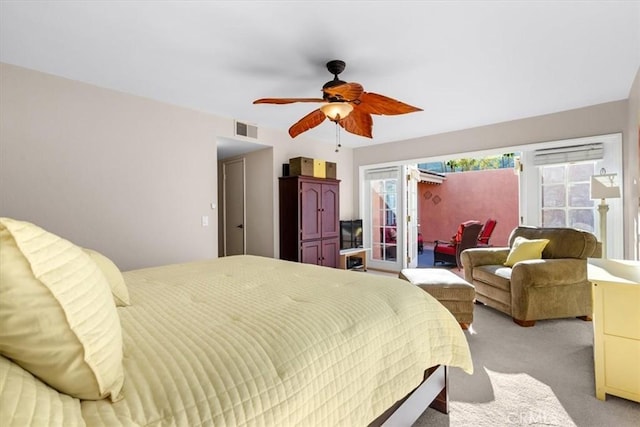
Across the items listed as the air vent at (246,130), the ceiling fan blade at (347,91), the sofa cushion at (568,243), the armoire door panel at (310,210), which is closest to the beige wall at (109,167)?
the air vent at (246,130)

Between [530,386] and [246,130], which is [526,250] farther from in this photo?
[246,130]

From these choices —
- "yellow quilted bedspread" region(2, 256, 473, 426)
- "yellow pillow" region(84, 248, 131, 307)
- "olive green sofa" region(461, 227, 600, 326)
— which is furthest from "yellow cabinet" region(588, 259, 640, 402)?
"yellow pillow" region(84, 248, 131, 307)

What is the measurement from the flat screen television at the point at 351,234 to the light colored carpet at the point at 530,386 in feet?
9.33

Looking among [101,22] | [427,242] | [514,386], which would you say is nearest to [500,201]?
[427,242]

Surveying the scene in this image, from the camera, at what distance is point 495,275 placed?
10.5ft

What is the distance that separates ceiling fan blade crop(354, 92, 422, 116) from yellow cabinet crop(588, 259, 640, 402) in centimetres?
160

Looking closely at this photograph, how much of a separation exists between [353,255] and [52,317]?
16.4ft

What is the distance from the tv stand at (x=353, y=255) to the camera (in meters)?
5.07

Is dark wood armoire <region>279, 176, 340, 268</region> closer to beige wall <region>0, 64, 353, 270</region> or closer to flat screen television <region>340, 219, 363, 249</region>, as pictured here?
flat screen television <region>340, 219, 363, 249</region>

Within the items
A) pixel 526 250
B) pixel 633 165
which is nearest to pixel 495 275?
pixel 526 250

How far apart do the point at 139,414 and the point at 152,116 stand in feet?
10.9

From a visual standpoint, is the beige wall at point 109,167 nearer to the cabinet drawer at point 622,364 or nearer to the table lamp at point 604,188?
the cabinet drawer at point 622,364

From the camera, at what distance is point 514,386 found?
191cm

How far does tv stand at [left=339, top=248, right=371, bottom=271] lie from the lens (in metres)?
5.07
